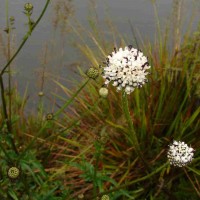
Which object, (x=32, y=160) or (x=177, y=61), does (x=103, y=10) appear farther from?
(x=32, y=160)

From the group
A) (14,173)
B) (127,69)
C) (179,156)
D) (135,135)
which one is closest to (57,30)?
(135,135)

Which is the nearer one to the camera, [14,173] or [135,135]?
[14,173]

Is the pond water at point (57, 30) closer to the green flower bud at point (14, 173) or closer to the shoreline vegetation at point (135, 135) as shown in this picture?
the shoreline vegetation at point (135, 135)

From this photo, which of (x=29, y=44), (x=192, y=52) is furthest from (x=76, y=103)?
(x=29, y=44)

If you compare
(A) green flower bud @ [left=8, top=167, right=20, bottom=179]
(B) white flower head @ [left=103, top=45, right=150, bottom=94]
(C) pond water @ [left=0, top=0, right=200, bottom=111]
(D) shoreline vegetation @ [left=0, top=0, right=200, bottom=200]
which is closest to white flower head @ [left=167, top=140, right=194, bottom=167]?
(D) shoreline vegetation @ [left=0, top=0, right=200, bottom=200]

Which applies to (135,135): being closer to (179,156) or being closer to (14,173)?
(179,156)

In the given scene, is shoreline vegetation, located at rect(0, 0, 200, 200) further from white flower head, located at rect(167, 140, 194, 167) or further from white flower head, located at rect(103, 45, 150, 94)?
white flower head, located at rect(103, 45, 150, 94)
